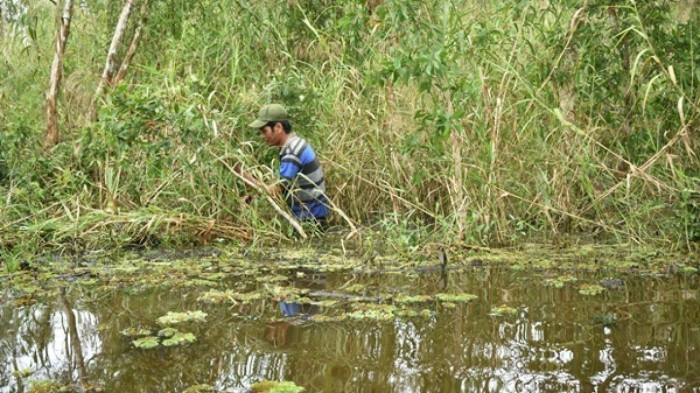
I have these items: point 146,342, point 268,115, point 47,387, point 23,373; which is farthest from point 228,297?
point 268,115

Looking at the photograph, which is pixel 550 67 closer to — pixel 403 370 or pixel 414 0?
pixel 414 0

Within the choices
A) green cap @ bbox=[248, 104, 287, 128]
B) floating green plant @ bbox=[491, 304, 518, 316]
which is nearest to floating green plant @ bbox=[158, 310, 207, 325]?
floating green plant @ bbox=[491, 304, 518, 316]

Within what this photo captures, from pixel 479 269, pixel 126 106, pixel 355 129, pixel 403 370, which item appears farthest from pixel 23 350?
pixel 355 129

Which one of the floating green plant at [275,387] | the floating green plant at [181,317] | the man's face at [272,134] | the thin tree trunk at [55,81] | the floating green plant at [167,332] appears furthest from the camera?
the thin tree trunk at [55,81]

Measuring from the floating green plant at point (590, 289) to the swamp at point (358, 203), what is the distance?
0.07 feet

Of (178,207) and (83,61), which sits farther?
(83,61)

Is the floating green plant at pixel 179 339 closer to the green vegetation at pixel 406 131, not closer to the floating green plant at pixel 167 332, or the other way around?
the floating green plant at pixel 167 332

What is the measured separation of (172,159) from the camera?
5348mm

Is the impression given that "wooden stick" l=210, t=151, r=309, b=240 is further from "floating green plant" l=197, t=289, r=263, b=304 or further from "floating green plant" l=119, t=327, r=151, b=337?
"floating green plant" l=119, t=327, r=151, b=337

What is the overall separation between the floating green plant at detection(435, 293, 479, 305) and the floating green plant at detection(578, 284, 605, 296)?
1.54 ft

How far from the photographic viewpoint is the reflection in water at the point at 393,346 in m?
2.35

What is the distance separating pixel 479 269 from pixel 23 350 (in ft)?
7.70

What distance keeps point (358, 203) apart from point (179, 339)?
140 inches

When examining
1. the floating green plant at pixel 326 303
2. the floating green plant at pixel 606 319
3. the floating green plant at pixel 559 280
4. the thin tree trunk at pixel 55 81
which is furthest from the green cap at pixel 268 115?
the floating green plant at pixel 606 319
